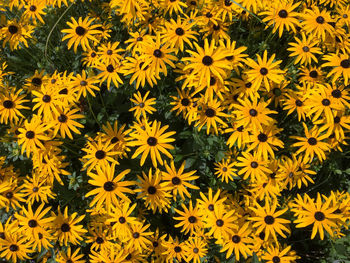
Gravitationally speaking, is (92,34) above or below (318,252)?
above

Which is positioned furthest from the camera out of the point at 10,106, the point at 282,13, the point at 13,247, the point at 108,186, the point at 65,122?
the point at 282,13

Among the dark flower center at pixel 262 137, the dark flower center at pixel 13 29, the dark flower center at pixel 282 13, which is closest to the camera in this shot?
the dark flower center at pixel 262 137

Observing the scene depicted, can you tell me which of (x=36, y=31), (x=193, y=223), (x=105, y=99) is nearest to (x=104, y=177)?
(x=193, y=223)

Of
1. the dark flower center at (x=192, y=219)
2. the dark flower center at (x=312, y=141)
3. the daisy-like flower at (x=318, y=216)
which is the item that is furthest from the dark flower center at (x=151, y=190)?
the dark flower center at (x=312, y=141)

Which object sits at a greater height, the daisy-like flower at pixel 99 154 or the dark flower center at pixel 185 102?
the dark flower center at pixel 185 102

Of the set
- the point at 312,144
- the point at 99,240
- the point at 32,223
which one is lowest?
the point at 99,240

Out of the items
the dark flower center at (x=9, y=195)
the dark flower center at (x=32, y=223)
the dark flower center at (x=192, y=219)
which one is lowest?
the dark flower center at (x=192, y=219)

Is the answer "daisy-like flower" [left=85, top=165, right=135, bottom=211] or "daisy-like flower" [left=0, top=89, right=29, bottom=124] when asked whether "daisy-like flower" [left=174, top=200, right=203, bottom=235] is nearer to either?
"daisy-like flower" [left=85, top=165, right=135, bottom=211]

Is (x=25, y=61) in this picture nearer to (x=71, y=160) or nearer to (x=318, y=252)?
(x=71, y=160)

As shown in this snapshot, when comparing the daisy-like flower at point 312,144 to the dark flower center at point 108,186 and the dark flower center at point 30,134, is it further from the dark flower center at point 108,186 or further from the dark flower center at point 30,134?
the dark flower center at point 30,134

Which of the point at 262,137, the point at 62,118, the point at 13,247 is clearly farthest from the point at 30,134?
the point at 262,137

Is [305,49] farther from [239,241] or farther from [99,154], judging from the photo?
[99,154]
